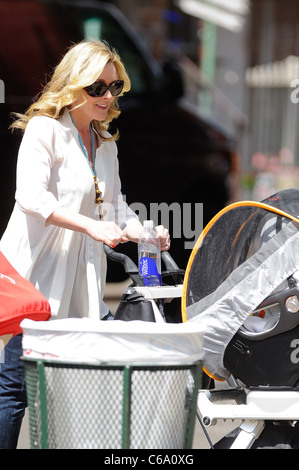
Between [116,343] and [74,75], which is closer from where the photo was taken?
[116,343]

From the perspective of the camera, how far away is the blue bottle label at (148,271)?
2.95 m

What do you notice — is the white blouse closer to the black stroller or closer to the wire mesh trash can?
the black stroller

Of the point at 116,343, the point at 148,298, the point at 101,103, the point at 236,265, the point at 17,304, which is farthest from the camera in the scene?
the point at 101,103

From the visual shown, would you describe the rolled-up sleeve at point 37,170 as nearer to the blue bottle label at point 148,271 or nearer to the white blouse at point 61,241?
the white blouse at point 61,241

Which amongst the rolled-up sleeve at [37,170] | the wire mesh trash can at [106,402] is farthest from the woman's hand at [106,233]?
the wire mesh trash can at [106,402]

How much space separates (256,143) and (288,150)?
56 cm

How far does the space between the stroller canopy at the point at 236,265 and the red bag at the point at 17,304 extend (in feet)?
1.54

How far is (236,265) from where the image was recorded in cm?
292

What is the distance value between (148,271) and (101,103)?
0.61m

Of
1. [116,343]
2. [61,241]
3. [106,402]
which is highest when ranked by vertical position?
[61,241]

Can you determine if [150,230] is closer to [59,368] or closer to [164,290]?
[164,290]

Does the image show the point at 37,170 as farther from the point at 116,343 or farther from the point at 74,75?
the point at 116,343

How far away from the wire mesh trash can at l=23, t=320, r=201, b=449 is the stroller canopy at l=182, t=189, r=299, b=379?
32cm

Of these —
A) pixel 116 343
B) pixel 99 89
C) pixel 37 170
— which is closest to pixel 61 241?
pixel 37 170
